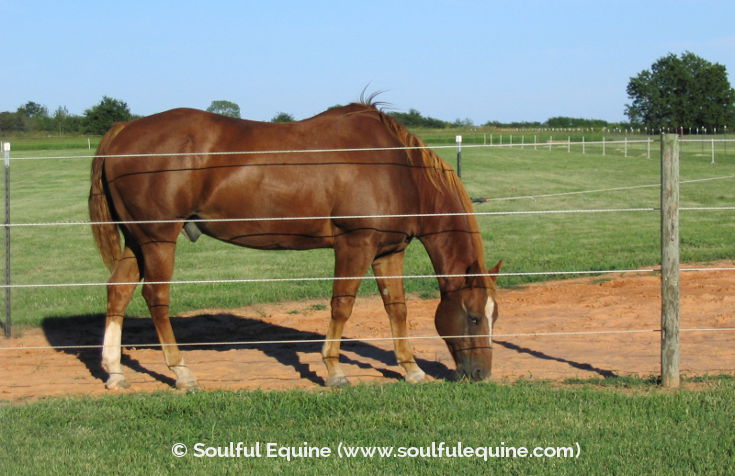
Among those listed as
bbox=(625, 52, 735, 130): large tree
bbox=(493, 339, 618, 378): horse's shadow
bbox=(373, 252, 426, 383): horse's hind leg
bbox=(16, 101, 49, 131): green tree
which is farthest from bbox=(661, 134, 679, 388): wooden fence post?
bbox=(625, 52, 735, 130): large tree

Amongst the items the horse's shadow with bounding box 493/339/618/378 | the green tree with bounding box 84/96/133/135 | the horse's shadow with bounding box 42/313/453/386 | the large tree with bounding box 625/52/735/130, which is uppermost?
the large tree with bounding box 625/52/735/130

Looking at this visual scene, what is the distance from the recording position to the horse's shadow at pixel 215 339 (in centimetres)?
715

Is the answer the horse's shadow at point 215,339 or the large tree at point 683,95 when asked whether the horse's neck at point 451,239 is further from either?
the large tree at point 683,95

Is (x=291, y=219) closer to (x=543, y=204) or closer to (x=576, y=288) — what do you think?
(x=576, y=288)

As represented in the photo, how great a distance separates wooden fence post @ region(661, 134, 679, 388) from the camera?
595cm

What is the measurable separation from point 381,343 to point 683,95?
70.3m

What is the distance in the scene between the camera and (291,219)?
638 centimetres

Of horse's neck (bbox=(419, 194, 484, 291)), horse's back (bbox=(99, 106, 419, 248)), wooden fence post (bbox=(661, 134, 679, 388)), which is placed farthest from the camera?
horse's neck (bbox=(419, 194, 484, 291))

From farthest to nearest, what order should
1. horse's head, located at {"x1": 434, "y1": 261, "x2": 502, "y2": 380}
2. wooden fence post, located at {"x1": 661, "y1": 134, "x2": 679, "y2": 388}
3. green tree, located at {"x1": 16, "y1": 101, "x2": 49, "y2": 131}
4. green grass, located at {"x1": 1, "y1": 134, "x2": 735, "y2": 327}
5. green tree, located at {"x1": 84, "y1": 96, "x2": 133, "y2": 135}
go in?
green tree, located at {"x1": 16, "y1": 101, "x2": 49, "y2": 131}, green tree, located at {"x1": 84, "y1": 96, "x2": 133, "y2": 135}, green grass, located at {"x1": 1, "y1": 134, "x2": 735, "y2": 327}, horse's head, located at {"x1": 434, "y1": 261, "x2": 502, "y2": 380}, wooden fence post, located at {"x1": 661, "y1": 134, "x2": 679, "y2": 388}

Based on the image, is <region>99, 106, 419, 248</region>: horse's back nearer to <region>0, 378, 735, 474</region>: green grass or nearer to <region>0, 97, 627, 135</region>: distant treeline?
<region>0, 378, 735, 474</region>: green grass

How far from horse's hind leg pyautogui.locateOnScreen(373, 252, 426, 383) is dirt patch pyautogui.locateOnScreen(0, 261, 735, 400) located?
0.64ft

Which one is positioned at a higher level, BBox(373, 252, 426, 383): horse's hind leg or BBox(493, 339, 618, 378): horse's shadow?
BBox(373, 252, 426, 383): horse's hind leg

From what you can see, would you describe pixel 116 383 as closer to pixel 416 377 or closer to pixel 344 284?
pixel 344 284

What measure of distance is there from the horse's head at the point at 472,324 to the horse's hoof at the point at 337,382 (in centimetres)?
87
